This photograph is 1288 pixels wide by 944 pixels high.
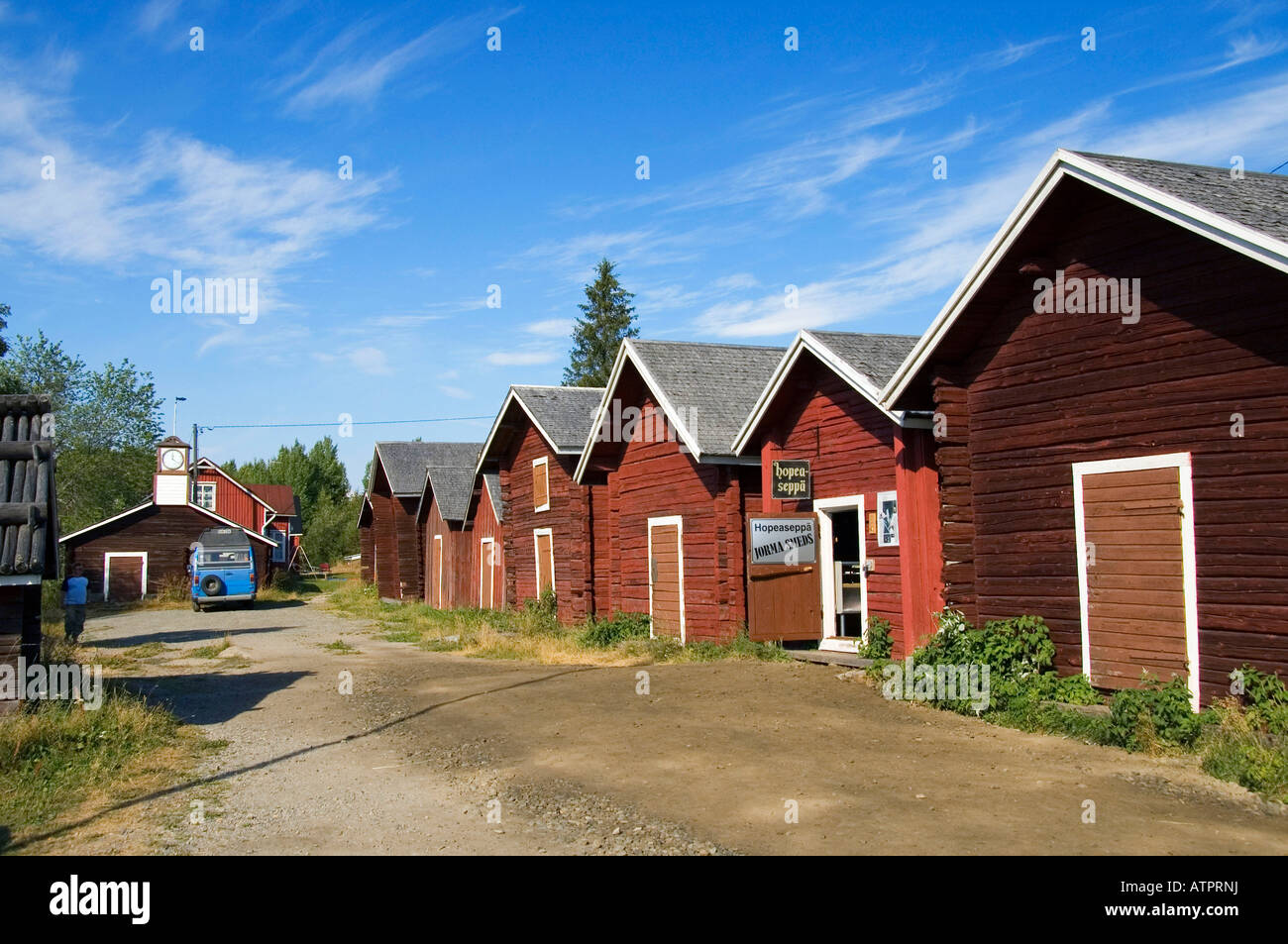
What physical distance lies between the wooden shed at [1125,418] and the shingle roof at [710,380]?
19.2 ft

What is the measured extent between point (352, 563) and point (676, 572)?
76.8 meters

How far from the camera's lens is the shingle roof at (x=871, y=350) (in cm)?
1545

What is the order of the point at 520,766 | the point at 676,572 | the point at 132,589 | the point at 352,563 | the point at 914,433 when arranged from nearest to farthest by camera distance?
the point at 520,766
the point at 914,433
the point at 676,572
the point at 132,589
the point at 352,563

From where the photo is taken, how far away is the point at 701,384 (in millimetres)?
20328

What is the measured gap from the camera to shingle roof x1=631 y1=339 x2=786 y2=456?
18.8 m

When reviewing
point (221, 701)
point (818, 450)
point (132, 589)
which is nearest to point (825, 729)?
point (818, 450)

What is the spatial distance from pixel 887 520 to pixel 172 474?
45.6 m

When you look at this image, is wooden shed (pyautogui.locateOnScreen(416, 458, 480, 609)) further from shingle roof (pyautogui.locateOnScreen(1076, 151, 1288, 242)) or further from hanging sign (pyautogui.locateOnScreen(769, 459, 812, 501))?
shingle roof (pyautogui.locateOnScreen(1076, 151, 1288, 242))

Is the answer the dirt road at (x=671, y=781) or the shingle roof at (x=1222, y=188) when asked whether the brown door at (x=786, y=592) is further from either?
the shingle roof at (x=1222, y=188)

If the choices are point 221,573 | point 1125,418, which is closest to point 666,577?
point 1125,418

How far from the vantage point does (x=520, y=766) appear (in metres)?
10.2

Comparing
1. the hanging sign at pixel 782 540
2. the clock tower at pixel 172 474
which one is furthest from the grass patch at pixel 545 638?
the clock tower at pixel 172 474
